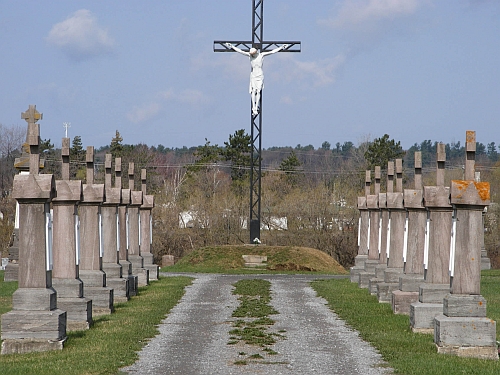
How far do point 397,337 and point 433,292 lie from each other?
1.27 meters

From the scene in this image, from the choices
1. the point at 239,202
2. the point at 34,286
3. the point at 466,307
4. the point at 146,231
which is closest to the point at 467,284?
the point at 466,307

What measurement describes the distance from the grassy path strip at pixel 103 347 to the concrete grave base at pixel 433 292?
15.3 feet

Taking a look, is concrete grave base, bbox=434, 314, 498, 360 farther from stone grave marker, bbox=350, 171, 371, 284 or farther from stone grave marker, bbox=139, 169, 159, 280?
stone grave marker, bbox=139, 169, 159, 280

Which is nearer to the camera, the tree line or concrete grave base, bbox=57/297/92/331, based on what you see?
concrete grave base, bbox=57/297/92/331

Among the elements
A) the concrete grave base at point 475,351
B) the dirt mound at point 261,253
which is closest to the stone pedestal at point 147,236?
the dirt mound at point 261,253

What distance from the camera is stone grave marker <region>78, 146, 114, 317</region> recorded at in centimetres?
1897

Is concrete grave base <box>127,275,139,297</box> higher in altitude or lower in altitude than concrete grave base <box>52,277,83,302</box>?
lower

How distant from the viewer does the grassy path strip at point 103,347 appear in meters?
11.8

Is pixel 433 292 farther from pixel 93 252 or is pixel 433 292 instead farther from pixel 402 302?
pixel 93 252

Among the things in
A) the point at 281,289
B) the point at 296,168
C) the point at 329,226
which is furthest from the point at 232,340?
the point at 296,168

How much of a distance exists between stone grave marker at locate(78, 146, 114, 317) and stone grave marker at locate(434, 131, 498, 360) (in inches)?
308

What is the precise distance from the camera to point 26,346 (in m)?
13.5

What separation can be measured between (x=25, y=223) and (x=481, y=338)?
22.9 ft

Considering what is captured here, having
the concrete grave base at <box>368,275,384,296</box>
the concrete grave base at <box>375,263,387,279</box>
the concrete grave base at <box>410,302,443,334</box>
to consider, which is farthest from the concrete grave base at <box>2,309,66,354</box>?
the concrete grave base at <box>375,263,387,279</box>
